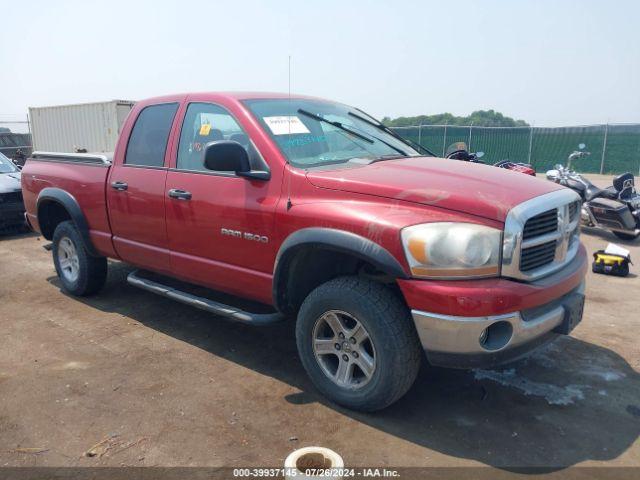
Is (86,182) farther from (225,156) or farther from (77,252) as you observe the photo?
(225,156)

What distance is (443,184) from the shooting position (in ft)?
10.2

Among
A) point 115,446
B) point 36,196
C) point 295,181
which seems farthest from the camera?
point 36,196

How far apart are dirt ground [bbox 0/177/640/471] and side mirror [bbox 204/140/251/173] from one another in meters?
1.48

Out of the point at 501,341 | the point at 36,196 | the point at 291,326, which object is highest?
the point at 36,196

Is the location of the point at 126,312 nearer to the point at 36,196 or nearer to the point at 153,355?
the point at 153,355

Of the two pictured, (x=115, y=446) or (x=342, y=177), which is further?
(x=342, y=177)

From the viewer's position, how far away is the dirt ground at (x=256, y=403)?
2.86m

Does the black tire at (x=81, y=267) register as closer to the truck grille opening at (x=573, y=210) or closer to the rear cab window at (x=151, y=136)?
the rear cab window at (x=151, y=136)

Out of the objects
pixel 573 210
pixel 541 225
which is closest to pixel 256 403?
pixel 541 225

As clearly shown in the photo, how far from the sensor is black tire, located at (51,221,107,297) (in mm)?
5195

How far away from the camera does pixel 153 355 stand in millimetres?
4105

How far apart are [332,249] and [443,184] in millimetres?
754

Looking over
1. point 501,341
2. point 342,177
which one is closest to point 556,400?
point 501,341

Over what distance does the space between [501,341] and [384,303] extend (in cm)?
65
